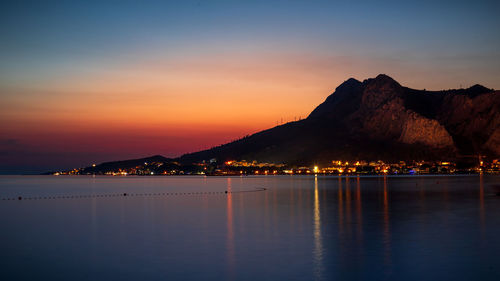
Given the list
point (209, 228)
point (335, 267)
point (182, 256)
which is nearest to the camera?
point (335, 267)

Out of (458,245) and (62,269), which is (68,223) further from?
(458,245)

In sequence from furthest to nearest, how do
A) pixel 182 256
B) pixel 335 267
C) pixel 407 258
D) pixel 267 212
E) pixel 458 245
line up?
pixel 267 212 < pixel 458 245 < pixel 182 256 < pixel 407 258 < pixel 335 267

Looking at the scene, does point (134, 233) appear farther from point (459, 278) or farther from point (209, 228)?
point (459, 278)

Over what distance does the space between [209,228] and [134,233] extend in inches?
216

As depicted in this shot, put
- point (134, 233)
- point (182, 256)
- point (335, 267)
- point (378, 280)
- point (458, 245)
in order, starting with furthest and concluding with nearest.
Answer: point (134, 233)
point (458, 245)
point (182, 256)
point (335, 267)
point (378, 280)

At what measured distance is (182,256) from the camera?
2377 cm

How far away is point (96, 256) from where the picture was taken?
2414 cm

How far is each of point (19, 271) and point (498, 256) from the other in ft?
71.8

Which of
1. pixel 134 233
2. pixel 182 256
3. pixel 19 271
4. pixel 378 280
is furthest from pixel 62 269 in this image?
pixel 378 280

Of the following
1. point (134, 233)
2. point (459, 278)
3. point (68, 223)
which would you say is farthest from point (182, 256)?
point (68, 223)

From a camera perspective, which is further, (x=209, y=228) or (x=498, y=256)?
(x=209, y=228)

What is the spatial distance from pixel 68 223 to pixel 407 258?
90.8 ft

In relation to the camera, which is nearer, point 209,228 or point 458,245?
point 458,245

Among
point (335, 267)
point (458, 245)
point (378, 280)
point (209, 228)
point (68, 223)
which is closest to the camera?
point (378, 280)
